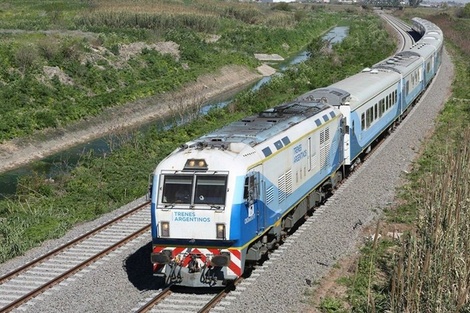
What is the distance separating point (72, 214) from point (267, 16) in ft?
304

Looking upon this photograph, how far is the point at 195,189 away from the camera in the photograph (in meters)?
16.2

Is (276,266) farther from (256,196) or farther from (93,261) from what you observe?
(93,261)

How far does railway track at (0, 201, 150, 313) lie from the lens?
1759cm

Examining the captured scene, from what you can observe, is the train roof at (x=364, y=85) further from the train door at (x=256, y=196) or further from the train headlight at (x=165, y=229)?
the train headlight at (x=165, y=229)

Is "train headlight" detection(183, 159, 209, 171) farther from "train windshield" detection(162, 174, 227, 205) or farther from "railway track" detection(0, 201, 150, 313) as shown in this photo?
"railway track" detection(0, 201, 150, 313)

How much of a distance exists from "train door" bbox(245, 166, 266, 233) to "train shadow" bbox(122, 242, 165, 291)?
116 inches

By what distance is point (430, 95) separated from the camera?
49.3 meters

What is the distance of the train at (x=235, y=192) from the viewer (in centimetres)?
1598

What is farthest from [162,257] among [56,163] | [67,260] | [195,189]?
[56,163]

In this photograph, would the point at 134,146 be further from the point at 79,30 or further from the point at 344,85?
the point at 79,30

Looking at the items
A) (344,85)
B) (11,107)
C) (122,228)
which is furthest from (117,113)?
(122,228)

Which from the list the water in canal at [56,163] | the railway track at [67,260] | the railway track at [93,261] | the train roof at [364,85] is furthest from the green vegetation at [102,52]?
the train roof at [364,85]

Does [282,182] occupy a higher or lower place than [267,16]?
higher

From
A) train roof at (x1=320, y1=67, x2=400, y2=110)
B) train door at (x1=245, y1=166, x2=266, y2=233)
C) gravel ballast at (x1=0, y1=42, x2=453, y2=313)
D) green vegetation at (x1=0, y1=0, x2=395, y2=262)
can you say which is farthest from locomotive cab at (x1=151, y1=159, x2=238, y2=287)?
train roof at (x1=320, y1=67, x2=400, y2=110)
